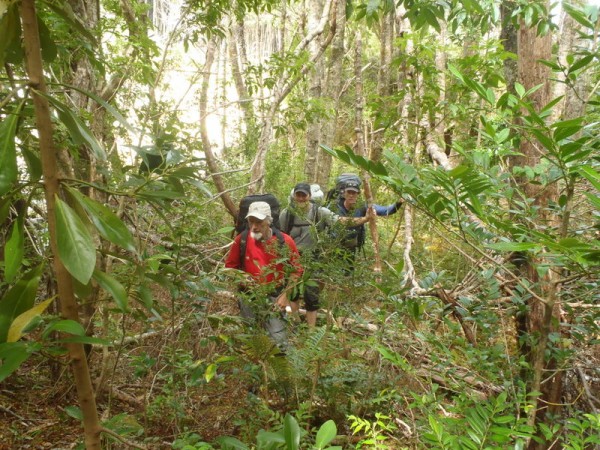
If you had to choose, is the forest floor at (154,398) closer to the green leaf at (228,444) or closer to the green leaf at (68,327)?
the green leaf at (228,444)

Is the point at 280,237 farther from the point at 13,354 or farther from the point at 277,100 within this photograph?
the point at 13,354

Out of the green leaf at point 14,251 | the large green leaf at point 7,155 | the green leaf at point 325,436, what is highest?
the large green leaf at point 7,155

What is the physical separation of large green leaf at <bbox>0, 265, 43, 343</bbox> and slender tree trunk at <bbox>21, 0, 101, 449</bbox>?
8 cm

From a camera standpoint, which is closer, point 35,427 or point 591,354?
point 591,354

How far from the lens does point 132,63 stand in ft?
11.0

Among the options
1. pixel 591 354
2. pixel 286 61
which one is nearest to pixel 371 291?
pixel 591 354

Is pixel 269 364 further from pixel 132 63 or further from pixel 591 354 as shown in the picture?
pixel 132 63

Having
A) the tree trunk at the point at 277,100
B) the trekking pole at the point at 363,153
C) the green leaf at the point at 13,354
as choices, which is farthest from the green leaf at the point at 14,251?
the tree trunk at the point at 277,100

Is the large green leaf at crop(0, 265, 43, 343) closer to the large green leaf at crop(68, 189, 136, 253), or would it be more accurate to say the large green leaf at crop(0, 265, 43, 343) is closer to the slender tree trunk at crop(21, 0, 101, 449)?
the slender tree trunk at crop(21, 0, 101, 449)

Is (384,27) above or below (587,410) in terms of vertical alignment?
above

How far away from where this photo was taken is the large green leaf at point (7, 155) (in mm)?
1046

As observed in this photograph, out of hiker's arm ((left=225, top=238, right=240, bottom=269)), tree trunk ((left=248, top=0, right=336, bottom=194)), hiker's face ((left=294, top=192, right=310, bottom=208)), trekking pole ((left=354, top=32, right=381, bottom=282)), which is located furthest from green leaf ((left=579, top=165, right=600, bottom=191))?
tree trunk ((left=248, top=0, right=336, bottom=194))

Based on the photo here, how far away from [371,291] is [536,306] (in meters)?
1.16

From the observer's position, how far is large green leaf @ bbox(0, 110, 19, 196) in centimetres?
105
